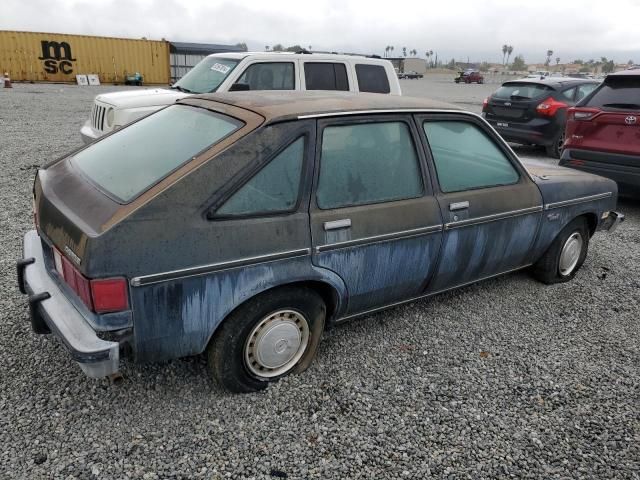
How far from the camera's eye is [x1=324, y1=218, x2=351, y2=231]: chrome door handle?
2721mm

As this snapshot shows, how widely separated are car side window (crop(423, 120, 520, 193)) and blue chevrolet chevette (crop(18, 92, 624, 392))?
1 cm

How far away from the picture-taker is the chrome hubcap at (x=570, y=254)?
4348 mm

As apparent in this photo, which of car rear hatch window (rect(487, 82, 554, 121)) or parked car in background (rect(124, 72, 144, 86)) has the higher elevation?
car rear hatch window (rect(487, 82, 554, 121))

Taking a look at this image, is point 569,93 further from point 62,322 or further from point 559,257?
point 62,322

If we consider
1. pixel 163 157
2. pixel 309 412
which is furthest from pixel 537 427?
pixel 163 157

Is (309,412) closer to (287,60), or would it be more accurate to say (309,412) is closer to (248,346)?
(248,346)

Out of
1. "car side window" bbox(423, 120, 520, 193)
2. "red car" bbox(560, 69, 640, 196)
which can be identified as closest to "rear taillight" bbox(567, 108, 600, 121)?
"red car" bbox(560, 69, 640, 196)

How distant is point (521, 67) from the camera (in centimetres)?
12888

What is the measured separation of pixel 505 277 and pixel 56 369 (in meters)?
3.60

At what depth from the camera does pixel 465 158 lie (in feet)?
11.3

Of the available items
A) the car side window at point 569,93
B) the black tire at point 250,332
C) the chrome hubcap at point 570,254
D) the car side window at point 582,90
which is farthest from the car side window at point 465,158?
the car side window at point 582,90

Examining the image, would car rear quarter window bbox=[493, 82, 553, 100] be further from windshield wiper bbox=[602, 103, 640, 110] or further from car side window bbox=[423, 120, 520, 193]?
car side window bbox=[423, 120, 520, 193]

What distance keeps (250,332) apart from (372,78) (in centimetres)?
624

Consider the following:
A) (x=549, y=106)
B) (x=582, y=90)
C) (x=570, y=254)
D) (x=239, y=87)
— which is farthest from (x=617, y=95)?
(x=239, y=87)
